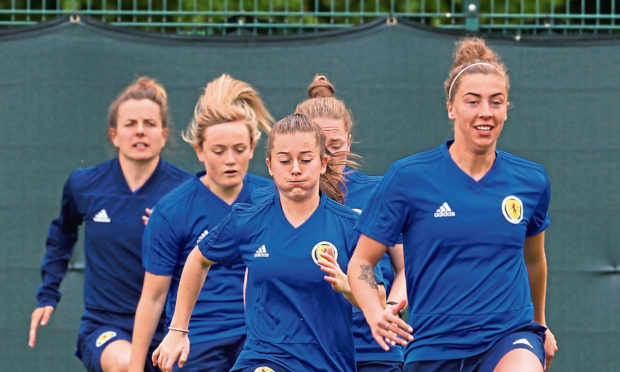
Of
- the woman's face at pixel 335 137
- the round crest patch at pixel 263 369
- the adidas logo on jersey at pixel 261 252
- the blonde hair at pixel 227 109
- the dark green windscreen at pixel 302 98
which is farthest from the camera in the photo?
the dark green windscreen at pixel 302 98

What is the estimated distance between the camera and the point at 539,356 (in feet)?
12.8

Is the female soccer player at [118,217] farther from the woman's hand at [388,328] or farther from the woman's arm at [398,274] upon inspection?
the woman's hand at [388,328]

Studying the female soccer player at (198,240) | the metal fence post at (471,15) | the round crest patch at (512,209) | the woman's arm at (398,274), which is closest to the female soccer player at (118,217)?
the female soccer player at (198,240)

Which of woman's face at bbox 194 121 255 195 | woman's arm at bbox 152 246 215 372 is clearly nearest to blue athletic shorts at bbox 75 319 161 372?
woman's face at bbox 194 121 255 195

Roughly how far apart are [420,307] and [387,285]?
82 cm

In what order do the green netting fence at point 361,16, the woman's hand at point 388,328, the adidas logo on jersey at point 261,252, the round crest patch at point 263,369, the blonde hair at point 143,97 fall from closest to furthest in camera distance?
1. the woman's hand at point 388,328
2. the round crest patch at point 263,369
3. the adidas logo on jersey at point 261,252
4. the blonde hair at point 143,97
5. the green netting fence at point 361,16

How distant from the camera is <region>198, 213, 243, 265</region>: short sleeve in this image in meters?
4.40

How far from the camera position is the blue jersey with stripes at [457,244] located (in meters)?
3.97

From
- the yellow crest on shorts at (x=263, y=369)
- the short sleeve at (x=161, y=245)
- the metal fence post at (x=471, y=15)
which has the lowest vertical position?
the yellow crest on shorts at (x=263, y=369)

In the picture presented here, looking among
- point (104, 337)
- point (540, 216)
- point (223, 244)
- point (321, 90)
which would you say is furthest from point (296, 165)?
point (104, 337)

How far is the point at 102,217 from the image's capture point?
589 cm

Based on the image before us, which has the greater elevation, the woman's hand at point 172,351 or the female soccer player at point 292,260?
the female soccer player at point 292,260

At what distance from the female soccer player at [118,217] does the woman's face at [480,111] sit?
2.27m

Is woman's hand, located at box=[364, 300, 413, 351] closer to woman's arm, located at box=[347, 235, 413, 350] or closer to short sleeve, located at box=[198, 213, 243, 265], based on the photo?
woman's arm, located at box=[347, 235, 413, 350]
